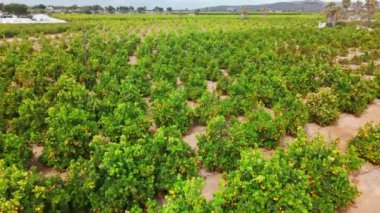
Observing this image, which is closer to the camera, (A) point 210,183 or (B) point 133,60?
(A) point 210,183

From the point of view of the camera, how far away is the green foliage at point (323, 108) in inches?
573

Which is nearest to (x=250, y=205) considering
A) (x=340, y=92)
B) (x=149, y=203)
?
(x=149, y=203)

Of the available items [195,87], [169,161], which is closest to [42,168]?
[169,161]

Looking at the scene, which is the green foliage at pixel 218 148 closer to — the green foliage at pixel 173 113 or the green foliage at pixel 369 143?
the green foliage at pixel 173 113

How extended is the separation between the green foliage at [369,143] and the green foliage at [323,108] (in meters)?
2.16

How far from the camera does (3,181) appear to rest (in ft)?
26.0

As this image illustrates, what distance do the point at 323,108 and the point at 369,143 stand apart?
2.95 m

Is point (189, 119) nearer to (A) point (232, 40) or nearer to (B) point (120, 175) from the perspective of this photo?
(B) point (120, 175)

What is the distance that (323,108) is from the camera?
14.5 m

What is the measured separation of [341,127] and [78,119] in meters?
10.9

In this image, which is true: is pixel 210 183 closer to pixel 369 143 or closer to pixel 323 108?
pixel 369 143

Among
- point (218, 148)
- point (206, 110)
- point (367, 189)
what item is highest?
point (206, 110)

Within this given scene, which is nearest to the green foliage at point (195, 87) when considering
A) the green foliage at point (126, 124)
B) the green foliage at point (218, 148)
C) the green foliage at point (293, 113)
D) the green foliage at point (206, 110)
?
the green foliage at point (206, 110)

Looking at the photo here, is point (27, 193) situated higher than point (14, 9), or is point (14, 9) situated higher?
point (14, 9)
